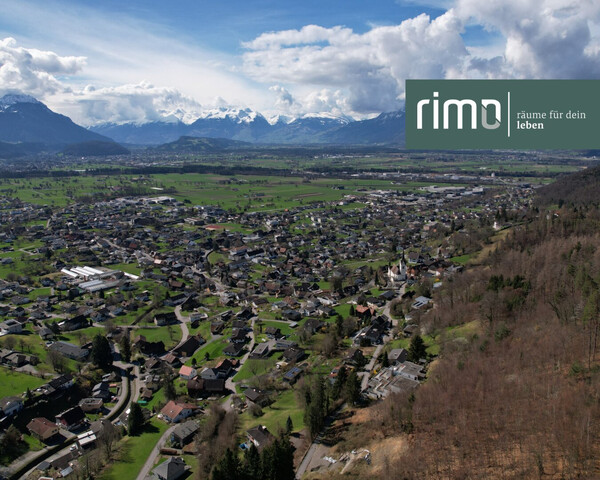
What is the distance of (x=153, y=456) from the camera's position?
26.2m

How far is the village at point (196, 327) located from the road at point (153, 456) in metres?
0.10

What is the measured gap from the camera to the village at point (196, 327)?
2814 cm

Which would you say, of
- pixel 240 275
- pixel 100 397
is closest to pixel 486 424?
pixel 100 397

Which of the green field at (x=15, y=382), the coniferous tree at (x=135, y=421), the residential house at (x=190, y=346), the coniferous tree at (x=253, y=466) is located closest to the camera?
the coniferous tree at (x=253, y=466)

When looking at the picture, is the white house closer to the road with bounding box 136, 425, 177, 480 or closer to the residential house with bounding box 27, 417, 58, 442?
the road with bounding box 136, 425, 177, 480

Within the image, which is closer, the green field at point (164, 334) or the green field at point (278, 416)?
the green field at point (278, 416)

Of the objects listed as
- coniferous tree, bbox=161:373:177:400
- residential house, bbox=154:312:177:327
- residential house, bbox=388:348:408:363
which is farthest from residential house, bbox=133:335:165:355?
residential house, bbox=388:348:408:363

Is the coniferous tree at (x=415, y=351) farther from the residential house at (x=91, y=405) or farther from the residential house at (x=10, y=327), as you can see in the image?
the residential house at (x=10, y=327)

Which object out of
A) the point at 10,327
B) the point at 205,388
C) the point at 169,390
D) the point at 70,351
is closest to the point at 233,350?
the point at 205,388

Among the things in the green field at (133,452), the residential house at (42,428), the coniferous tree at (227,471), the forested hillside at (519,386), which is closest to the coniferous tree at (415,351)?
the forested hillside at (519,386)

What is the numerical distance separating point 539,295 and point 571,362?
11.5 m

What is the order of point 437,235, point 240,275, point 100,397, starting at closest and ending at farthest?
1. point 100,397
2. point 240,275
3. point 437,235

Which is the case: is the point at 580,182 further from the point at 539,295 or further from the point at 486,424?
the point at 486,424

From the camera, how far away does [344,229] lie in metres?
89.1
